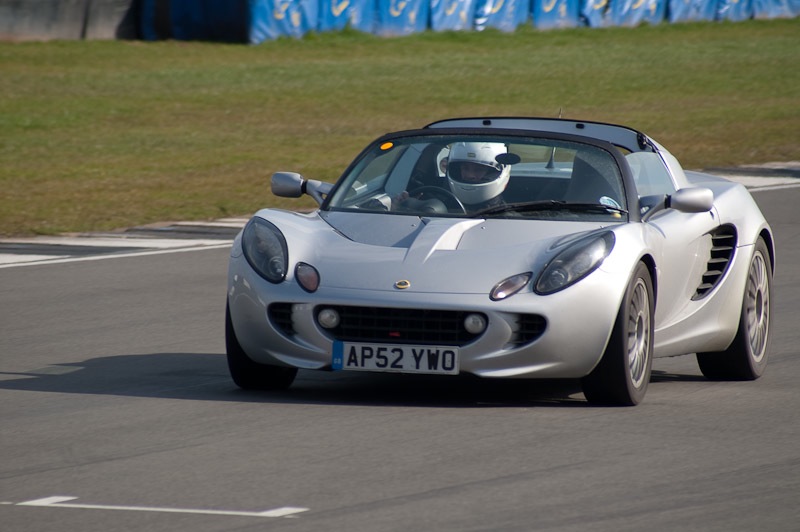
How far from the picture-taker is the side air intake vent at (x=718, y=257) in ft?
26.1

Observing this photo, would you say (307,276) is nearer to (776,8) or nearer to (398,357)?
(398,357)

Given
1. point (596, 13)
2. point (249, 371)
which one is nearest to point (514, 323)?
point (249, 371)

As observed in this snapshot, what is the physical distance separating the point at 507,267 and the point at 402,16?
33.0 m

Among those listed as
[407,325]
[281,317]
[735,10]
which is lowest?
[735,10]

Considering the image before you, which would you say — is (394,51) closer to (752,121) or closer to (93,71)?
(93,71)

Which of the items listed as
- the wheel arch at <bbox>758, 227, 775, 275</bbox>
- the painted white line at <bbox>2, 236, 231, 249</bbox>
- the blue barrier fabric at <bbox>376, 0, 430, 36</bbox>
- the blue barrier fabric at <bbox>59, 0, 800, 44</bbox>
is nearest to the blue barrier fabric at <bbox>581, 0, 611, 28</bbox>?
the blue barrier fabric at <bbox>59, 0, 800, 44</bbox>

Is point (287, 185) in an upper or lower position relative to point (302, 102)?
upper

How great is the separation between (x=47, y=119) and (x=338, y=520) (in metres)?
21.2

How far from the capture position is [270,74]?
1280 inches

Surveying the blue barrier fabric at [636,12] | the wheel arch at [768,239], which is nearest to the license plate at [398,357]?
the wheel arch at [768,239]

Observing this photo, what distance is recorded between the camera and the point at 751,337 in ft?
26.9

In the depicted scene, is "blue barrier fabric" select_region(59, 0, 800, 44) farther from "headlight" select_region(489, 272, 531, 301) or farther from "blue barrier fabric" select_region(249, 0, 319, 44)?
"headlight" select_region(489, 272, 531, 301)

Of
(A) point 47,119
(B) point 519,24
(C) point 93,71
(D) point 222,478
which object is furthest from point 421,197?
(B) point 519,24

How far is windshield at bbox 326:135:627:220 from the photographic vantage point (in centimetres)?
754
